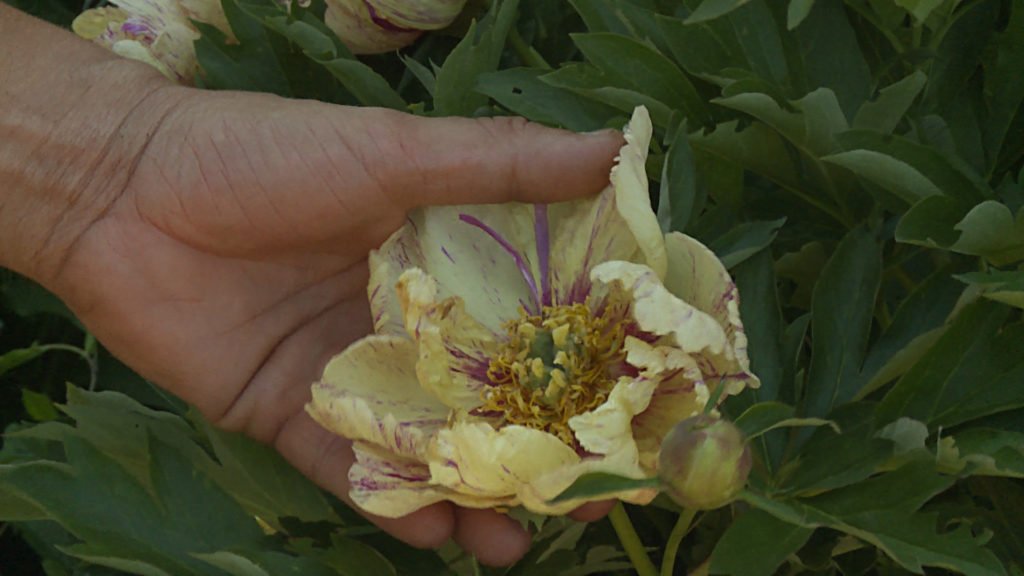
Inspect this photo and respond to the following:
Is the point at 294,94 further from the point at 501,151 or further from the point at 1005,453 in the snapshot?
the point at 1005,453

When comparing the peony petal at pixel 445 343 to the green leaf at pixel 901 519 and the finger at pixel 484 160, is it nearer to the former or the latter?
the finger at pixel 484 160

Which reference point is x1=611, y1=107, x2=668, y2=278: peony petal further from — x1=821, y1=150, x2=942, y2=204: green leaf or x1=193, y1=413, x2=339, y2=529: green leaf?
x1=193, y1=413, x2=339, y2=529: green leaf

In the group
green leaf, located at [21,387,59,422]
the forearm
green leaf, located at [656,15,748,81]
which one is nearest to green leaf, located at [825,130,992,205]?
green leaf, located at [656,15,748,81]

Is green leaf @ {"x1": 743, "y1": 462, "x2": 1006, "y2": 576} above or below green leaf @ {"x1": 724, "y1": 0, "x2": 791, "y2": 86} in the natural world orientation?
below

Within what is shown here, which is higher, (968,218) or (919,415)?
(968,218)

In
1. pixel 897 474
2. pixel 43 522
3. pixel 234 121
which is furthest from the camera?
pixel 43 522

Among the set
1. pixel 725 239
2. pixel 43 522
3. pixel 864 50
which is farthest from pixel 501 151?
pixel 43 522

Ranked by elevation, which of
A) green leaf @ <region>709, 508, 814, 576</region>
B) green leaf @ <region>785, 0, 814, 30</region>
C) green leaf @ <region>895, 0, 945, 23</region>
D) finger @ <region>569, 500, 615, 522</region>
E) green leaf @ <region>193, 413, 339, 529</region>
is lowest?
green leaf @ <region>193, 413, 339, 529</region>
